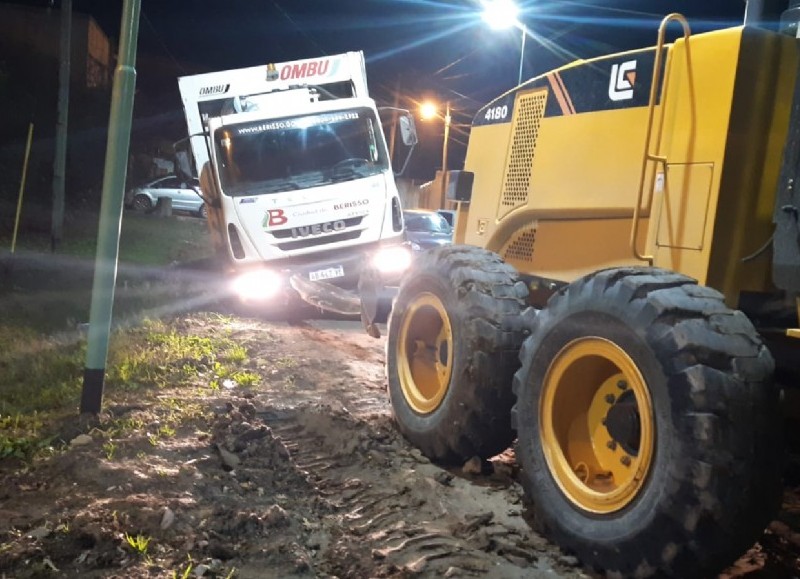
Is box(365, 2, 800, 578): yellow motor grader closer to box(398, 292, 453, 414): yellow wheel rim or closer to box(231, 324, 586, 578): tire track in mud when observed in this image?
box(398, 292, 453, 414): yellow wheel rim

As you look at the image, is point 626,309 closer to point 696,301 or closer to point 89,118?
point 696,301

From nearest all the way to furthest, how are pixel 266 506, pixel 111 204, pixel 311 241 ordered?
pixel 266 506 → pixel 111 204 → pixel 311 241

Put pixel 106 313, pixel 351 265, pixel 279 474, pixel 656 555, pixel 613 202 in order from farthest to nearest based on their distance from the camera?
pixel 351 265
pixel 106 313
pixel 279 474
pixel 613 202
pixel 656 555

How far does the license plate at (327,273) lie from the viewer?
9797 millimetres

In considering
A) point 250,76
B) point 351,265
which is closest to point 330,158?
point 351,265

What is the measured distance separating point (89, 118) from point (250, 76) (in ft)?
56.7

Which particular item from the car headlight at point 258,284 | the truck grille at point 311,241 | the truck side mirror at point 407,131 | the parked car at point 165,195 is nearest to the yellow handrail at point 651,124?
the truck grille at point 311,241

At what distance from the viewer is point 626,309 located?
331cm

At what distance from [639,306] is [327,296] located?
647 cm

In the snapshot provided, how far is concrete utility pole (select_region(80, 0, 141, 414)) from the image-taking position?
17.5ft

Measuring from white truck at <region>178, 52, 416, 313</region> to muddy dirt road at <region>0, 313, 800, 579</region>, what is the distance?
3921 mm

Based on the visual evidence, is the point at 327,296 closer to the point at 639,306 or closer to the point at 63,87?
the point at 639,306

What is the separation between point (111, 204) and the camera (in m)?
5.38

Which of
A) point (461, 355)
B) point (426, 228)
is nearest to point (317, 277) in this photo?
point (461, 355)
